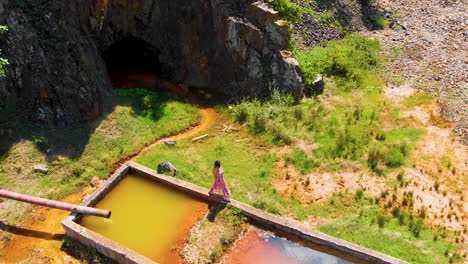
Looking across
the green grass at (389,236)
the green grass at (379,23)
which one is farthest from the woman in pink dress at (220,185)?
the green grass at (379,23)

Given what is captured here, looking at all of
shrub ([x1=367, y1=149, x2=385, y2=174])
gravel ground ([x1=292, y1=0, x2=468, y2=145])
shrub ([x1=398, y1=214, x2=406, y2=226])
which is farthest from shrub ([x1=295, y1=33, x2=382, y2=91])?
shrub ([x1=398, y1=214, x2=406, y2=226])

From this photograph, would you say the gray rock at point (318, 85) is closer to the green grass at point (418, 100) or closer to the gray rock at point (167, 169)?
the green grass at point (418, 100)

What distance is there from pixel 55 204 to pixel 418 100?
17.0 metres

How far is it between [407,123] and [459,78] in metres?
5.47

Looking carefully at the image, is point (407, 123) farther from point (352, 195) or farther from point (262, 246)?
point (262, 246)

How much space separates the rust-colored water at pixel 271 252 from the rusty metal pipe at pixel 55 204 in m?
4.41

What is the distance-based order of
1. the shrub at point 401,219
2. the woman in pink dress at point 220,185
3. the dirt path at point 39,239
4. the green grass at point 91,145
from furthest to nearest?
1. the green grass at point 91,145
2. the shrub at point 401,219
3. the woman in pink dress at point 220,185
4. the dirt path at point 39,239

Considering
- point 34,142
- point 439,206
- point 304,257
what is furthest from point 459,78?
point 34,142

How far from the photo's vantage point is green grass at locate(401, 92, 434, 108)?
20.4 meters

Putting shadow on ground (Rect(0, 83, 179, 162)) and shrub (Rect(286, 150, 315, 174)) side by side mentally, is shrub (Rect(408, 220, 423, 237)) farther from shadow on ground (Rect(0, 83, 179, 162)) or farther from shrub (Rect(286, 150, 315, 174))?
shadow on ground (Rect(0, 83, 179, 162))

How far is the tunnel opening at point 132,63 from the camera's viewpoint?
2197 cm

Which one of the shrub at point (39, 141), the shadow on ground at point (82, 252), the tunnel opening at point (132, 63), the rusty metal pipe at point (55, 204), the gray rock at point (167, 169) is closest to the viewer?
the shadow on ground at point (82, 252)

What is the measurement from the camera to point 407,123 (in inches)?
754

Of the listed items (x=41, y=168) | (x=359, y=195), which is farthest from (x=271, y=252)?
(x=41, y=168)
